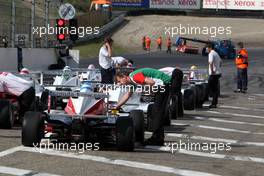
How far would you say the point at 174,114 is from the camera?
17.0 metres

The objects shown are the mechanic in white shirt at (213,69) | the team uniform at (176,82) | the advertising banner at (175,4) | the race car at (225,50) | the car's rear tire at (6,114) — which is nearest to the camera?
the car's rear tire at (6,114)

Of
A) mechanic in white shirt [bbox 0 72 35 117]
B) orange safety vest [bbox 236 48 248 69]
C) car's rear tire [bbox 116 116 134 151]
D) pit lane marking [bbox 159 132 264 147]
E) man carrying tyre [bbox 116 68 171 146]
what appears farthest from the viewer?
orange safety vest [bbox 236 48 248 69]

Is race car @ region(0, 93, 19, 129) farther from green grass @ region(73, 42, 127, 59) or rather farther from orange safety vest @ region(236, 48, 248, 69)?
green grass @ region(73, 42, 127, 59)

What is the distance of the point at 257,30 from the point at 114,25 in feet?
49.6

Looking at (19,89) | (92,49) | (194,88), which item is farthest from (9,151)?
(92,49)

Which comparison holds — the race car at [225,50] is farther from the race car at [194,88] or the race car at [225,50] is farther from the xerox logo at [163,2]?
the xerox logo at [163,2]

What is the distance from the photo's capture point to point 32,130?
1110 cm

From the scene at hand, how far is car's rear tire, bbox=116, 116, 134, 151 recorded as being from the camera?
37.0 ft

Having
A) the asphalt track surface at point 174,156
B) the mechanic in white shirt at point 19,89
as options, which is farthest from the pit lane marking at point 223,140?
the mechanic in white shirt at point 19,89

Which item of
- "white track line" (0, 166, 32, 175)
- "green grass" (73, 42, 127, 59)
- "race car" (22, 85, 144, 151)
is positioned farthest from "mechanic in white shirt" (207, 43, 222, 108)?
"green grass" (73, 42, 127, 59)

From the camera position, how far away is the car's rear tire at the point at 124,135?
37.0ft

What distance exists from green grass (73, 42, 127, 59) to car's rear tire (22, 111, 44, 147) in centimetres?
4544

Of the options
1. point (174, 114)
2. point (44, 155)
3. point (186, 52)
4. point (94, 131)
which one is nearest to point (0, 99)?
point (94, 131)

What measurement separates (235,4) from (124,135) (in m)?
79.6
